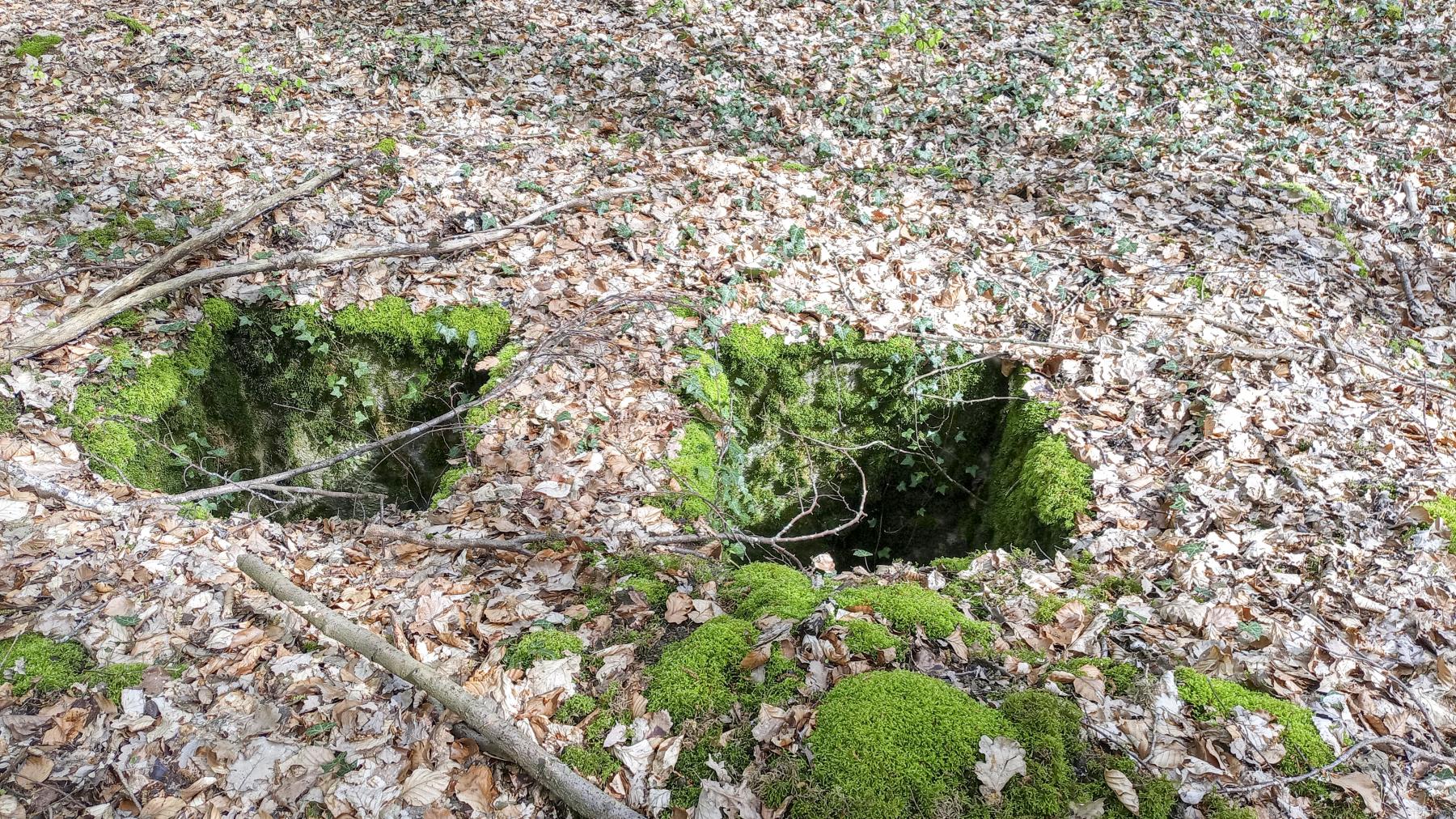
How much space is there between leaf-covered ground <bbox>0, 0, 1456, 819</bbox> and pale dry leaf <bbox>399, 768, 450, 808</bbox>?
0.02 meters

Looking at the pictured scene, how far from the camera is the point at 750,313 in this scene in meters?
5.38

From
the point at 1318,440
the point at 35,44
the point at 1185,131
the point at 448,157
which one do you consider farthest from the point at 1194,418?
the point at 35,44

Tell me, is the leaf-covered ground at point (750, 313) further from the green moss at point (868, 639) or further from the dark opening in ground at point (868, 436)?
the dark opening in ground at point (868, 436)

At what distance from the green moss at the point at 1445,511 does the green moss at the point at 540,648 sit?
4.33 metres

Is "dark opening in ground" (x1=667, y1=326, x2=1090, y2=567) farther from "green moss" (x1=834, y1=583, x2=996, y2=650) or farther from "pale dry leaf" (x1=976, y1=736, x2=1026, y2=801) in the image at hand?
"pale dry leaf" (x1=976, y1=736, x2=1026, y2=801)

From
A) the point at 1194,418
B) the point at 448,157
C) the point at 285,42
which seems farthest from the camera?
the point at 285,42

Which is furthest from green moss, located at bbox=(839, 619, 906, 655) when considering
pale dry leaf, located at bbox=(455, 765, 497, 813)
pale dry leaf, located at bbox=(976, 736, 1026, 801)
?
pale dry leaf, located at bbox=(455, 765, 497, 813)

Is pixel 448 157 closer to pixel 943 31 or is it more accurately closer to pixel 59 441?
pixel 59 441

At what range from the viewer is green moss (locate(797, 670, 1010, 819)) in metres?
2.34

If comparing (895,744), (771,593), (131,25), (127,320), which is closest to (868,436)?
(771,593)

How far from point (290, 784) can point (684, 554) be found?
6.15ft

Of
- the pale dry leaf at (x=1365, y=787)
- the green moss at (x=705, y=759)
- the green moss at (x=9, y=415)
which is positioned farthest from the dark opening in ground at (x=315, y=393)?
the pale dry leaf at (x=1365, y=787)

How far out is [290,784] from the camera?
108 inches

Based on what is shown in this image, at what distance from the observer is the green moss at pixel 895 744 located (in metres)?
2.34
